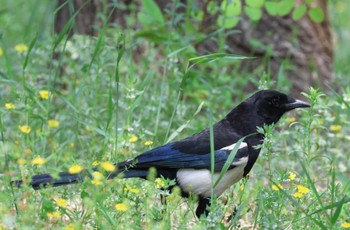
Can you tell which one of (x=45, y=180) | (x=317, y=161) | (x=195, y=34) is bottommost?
(x=317, y=161)

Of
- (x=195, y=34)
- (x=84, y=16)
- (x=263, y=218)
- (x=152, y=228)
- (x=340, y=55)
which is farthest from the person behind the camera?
(x=340, y=55)

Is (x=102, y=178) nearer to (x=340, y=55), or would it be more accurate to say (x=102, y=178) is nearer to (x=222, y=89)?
(x=222, y=89)

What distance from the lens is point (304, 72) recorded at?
795cm

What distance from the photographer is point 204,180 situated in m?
4.74

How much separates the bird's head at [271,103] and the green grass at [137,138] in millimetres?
164

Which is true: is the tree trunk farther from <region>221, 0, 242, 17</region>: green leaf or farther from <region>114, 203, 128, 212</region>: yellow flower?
<region>114, 203, 128, 212</region>: yellow flower

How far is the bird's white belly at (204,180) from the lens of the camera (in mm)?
4711

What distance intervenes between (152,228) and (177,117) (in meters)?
2.52

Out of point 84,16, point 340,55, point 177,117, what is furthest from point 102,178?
point 340,55

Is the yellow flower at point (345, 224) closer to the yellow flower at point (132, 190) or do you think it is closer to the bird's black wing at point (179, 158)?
the bird's black wing at point (179, 158)

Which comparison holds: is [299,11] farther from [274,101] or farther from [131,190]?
[131,190]

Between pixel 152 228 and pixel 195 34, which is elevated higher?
pixel 195 34

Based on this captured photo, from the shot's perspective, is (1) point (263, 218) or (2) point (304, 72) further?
(2) point (304, 72)

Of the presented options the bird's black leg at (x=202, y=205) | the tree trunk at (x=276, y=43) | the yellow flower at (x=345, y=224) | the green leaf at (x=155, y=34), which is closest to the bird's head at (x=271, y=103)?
the bird's black leg at (x=202, y=205)
